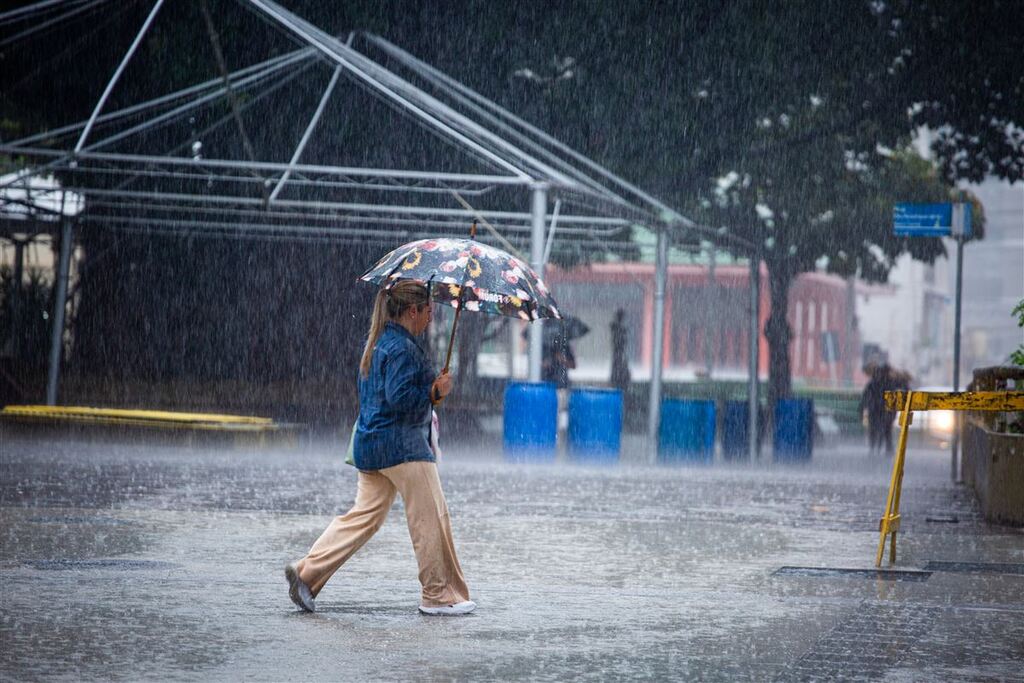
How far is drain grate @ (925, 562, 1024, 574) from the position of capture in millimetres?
10258

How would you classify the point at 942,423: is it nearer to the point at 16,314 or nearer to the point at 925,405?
the point at 16,314

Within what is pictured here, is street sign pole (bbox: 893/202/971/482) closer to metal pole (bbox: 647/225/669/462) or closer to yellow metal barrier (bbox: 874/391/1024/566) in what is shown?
metal pole (bbox: 647/225/669/462)

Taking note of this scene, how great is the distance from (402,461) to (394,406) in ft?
0.92

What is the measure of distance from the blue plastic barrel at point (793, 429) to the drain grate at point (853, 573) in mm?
12902

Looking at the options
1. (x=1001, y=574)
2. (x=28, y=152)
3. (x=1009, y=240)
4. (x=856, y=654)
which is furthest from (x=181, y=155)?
(x=1009, y=240)

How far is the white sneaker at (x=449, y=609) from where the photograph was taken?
26.3 feet

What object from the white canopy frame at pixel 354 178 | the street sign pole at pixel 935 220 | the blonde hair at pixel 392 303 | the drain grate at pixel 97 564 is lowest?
the drain grate at pixel 97 564

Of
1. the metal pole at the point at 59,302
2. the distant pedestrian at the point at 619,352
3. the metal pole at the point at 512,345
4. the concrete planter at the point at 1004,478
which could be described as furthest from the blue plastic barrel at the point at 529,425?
the distant pedestrian at the point at 619,352

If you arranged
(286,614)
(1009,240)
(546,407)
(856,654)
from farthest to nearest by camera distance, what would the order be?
(1009,240) → (546,407) → (286,614) → (856,654)

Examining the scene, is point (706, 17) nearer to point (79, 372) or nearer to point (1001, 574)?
point (79, 372)

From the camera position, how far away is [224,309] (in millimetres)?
32250

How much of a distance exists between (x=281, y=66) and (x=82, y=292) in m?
9.86

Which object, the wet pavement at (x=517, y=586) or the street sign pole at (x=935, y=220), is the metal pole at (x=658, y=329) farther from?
the wet pavement at (x=517, y=586)

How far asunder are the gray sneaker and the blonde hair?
41.0 inches
